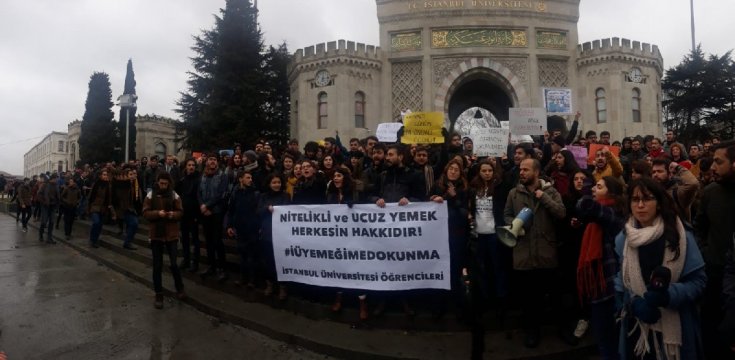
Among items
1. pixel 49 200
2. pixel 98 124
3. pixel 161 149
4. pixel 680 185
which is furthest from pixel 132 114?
pixel 680 185

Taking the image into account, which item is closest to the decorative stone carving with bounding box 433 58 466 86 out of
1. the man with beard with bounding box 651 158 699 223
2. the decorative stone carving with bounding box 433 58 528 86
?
the decorative stone carving with bounding box 433 58 528 86

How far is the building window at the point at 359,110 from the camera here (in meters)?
23.9

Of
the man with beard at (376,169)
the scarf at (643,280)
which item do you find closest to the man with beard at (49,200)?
the man with beard at (376,169)

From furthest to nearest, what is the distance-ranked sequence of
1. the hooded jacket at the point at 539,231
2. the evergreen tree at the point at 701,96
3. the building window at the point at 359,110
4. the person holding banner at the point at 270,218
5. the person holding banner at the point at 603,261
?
1. the evergreen tree at the point at 701,96
2. the building window at the point at 359,110
3. the person holding banner at the point at 270,218
4. the hooded jacket at the point at 539,231
5. the person holding banner at the point at 603,261

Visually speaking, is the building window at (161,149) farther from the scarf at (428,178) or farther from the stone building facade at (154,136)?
the scarf at (428,178)

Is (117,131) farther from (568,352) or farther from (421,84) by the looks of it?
(568,352)

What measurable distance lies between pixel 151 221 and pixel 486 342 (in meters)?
5.09

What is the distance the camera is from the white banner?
16.7 feet

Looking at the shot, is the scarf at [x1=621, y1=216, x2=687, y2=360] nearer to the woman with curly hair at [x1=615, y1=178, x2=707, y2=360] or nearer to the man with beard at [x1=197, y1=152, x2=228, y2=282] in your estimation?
the woman with curly hair at [x1=615, y1=178, x2=707, y2=360]

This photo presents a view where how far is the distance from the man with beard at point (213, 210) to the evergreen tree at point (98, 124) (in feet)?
142

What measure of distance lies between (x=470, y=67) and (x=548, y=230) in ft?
66.1

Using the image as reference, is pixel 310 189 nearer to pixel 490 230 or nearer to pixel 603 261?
pixel 490 230

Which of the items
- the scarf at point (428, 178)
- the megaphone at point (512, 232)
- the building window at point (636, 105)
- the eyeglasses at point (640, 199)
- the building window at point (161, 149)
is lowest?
the megaphone at point (512, 232)

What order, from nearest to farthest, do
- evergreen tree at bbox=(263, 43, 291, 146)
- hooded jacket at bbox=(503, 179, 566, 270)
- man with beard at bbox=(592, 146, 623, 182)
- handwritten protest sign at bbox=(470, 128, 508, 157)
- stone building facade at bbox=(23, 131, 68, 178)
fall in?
hooded jacket at bbox=(503, 179, 566, 270) → man with beard at bbox=(592, 146, 623, 182) → handwritten protest sign at bbox=(470, 128, 508, 157) → evergreen tree at bbox=(263, 43, 291, 146) → stone building facade at bbox=(23, 131, 68, 178)
